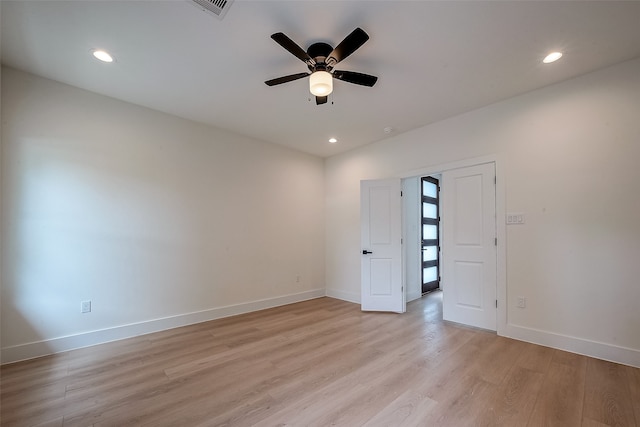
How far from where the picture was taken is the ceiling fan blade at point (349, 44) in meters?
1.88

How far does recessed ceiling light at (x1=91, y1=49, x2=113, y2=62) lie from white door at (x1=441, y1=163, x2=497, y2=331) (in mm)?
4115

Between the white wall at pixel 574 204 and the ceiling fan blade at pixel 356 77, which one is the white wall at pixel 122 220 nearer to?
the ceiling fan blade at pixel 356 77

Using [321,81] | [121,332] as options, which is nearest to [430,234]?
[321,81]

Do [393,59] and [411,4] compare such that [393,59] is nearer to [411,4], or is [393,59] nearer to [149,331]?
[411,4]

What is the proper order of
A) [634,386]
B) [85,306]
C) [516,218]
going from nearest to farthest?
[634,386], [85,306], [516,218]

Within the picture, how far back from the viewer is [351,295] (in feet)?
16.3

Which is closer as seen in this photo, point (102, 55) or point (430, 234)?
point (102, 55)

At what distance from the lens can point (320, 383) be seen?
7.32 feet

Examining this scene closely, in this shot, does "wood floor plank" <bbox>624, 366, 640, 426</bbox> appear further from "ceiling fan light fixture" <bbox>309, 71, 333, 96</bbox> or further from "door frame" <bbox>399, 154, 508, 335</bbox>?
"ceiling fan light fixture" <bbox>309, 71, 333, 96</bbox>

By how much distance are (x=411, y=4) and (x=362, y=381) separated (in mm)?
2966

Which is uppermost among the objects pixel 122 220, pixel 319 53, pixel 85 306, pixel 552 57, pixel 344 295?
pixel 552 57

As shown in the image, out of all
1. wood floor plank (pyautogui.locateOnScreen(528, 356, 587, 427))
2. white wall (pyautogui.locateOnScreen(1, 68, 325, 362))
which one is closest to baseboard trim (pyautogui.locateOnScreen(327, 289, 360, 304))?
white wall (pyautogui.locateOnScreen(1, 68, 325, 362))

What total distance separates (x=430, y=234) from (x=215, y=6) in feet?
17.9

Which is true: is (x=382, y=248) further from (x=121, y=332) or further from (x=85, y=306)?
(x=85, y=306)
